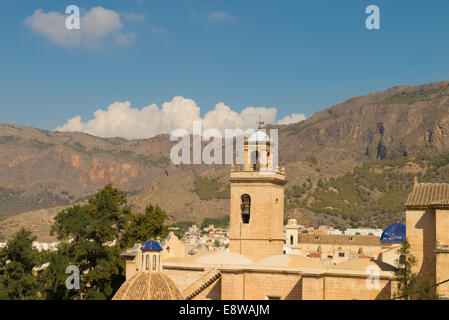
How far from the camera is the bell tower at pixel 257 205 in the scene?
124 ft

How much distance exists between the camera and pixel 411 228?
1160 inches

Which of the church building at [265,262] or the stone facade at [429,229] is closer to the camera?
the church building at [265,262]

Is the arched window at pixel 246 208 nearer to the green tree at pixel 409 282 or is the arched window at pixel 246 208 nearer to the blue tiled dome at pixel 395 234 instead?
the green tree at pixel 409 282

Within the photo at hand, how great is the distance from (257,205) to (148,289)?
13705 mm

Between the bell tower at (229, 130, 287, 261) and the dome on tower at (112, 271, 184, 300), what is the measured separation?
→ 11.7 metres

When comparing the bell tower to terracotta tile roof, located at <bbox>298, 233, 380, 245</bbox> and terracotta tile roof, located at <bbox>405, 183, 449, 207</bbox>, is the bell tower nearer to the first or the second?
terracotta tile roof, located at <bbox>405, 183, 449, 207</bbox>

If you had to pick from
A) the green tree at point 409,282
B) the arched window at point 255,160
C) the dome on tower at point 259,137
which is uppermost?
the dome on tower at point 259,137

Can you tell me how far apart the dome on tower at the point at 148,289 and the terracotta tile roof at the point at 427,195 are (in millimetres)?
11940

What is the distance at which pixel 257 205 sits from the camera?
38.2m

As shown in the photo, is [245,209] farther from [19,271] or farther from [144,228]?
[19,271]

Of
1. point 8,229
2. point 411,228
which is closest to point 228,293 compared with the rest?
point 411,228

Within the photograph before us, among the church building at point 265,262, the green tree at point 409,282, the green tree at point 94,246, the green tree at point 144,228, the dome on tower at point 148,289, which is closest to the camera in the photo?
the green tree at point 409,282

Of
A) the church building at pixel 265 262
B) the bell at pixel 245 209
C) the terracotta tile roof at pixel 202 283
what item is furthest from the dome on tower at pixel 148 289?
the bell at pixel 245 209
